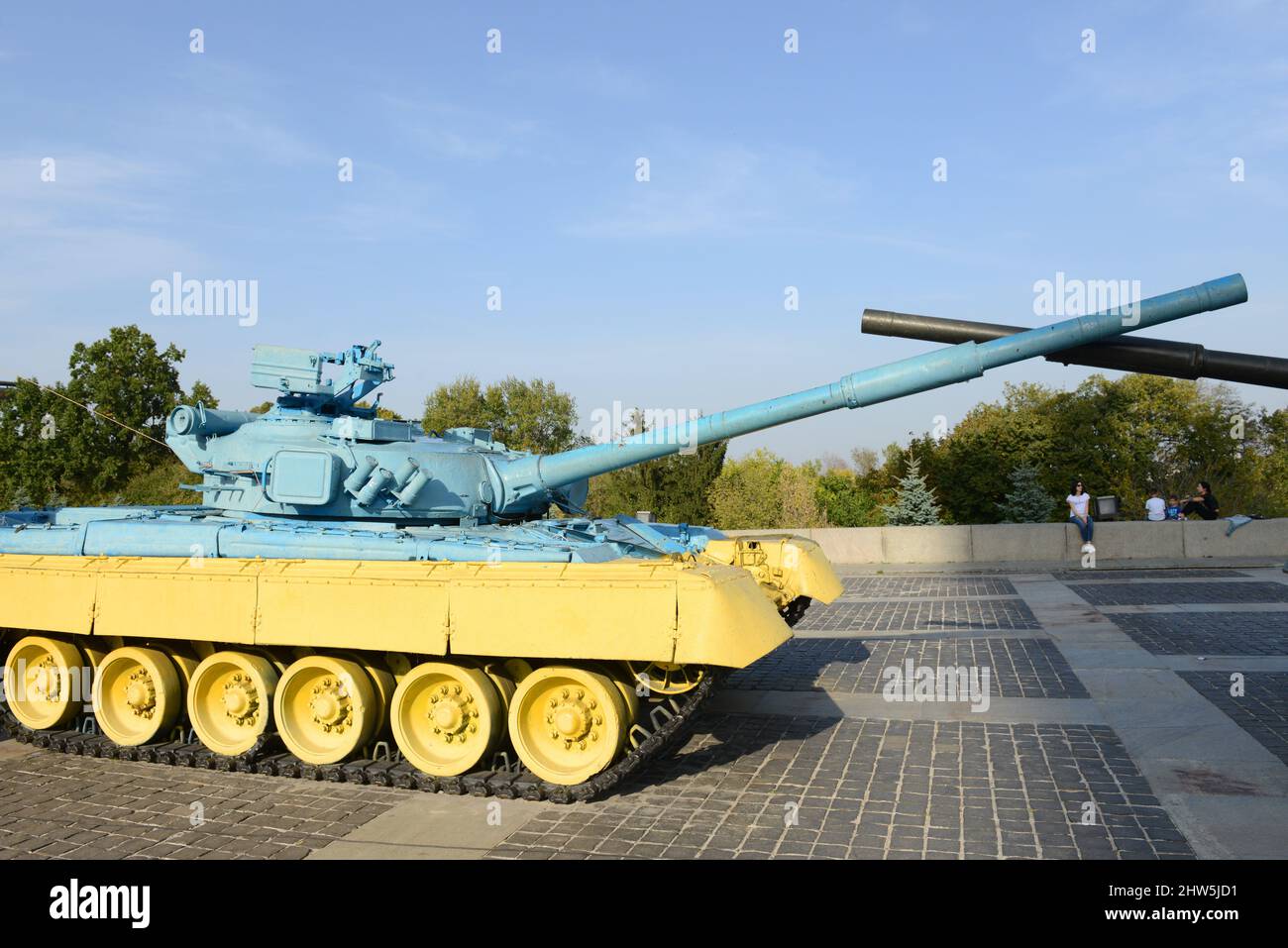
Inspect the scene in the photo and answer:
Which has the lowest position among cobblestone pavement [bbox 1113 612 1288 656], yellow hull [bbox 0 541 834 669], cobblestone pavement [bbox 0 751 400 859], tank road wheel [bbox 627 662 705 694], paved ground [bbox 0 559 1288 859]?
cobblestone pavement [bbox 0 751 400 859]

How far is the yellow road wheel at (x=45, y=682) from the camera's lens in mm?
8828

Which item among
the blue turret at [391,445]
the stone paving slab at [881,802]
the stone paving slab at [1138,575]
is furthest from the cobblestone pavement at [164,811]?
the stone paving slab at [1138,575]

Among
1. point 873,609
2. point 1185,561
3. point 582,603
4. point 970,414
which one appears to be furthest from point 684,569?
point 970,414

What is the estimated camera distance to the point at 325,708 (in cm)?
781

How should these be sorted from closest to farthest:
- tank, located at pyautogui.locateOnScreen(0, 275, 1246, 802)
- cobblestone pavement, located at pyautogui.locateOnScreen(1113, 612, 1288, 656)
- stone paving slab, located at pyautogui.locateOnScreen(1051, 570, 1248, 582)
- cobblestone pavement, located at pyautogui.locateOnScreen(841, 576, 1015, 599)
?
tank, located at pyautogui.locateOnScreen(0, 275, 1246, 802)
cobblestone pavement, located at pyautogui.locateOnScreen(1113, 612, 1288, 656)
cobblestone pavement, located at pyautogui.locateOnScreen(841, 576, 1015, 599)
stone paving slab, located at pyautogui.locateOnScreen(1051, 570, 1248, 582)

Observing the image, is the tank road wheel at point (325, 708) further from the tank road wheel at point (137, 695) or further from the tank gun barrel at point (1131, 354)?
the tank gun barrel at point (1131, 354)

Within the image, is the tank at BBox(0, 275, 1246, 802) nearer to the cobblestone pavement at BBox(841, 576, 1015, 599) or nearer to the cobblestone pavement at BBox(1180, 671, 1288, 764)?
the cobblestone pavement at BBox(1180, 671, 1288, 764)

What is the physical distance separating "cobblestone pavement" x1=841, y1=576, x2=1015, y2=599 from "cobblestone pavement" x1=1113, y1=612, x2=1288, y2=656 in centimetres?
370

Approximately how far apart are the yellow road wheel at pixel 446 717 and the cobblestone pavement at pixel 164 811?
0.43 metres

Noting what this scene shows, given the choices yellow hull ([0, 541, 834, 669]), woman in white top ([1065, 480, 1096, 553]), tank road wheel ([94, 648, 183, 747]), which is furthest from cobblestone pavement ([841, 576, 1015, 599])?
tank road wheel ([94, 648, 183, 747])

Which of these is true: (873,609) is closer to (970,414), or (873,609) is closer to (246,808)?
(246,808)

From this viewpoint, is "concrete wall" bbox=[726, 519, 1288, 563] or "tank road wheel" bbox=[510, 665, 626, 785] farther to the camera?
"concrete wall" bbox=[726, 519, 1288, 563]

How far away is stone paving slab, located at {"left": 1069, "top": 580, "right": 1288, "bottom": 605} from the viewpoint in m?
15.9
